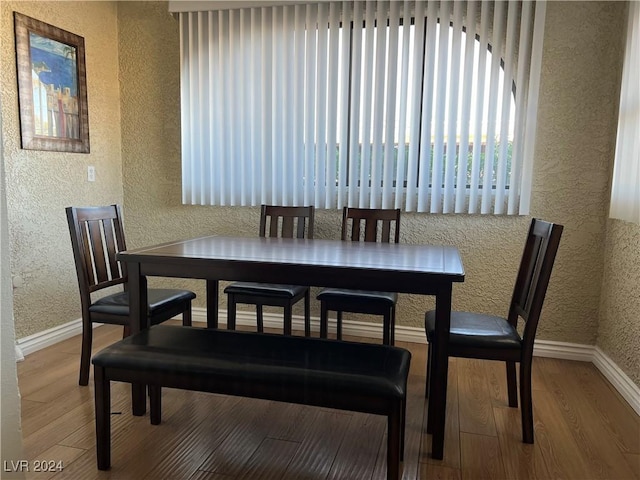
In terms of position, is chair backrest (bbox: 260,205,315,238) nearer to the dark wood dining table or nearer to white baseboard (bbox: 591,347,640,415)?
the dark wood dining table

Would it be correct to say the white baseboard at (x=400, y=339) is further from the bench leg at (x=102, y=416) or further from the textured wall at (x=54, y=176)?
the bench leg at (x=102, y=416)

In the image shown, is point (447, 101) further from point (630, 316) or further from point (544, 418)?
point (544, 418)

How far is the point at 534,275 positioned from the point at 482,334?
1.12 ft

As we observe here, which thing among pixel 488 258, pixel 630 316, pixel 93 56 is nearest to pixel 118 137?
pixel 93 56

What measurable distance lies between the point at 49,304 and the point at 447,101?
2.86 metres

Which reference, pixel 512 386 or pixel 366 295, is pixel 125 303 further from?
pixel 512 386

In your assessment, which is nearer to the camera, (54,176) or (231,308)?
(231,308)

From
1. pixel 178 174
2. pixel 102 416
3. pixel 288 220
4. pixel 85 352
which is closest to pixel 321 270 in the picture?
pixel 102 416

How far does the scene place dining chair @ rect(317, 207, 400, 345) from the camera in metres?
2.47

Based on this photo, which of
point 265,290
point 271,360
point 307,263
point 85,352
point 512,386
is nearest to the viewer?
point 271,360

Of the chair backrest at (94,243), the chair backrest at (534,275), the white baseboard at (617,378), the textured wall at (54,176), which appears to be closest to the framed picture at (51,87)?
the textured wall at (54,176)

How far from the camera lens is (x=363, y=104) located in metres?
3.05

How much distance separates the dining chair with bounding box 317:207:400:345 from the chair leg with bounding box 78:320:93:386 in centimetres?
119

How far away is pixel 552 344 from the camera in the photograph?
294 centimetres
